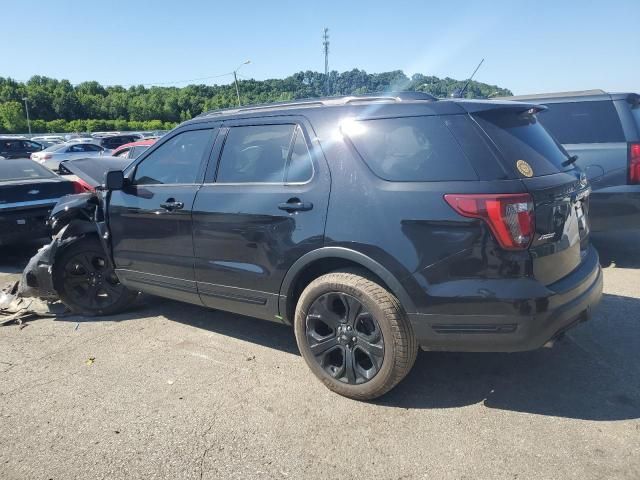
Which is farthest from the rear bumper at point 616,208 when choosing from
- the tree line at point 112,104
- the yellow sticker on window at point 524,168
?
the tree line at point 112,104

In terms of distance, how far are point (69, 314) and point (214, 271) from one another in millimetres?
2166

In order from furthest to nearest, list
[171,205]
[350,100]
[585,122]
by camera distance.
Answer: [585,122] < [171,205] < [350,100]

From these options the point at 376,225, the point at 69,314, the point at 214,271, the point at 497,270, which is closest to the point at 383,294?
the point at 376,225

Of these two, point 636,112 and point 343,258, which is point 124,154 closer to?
point 636,112

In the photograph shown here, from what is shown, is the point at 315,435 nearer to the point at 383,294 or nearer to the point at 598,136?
the point at 383,294

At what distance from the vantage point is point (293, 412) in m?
3.04

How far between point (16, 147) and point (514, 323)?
1065 inches

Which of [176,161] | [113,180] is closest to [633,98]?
[176,161]

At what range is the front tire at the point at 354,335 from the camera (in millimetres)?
2893

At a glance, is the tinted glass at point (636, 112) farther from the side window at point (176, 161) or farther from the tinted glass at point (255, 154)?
the side window at point (176, 161)

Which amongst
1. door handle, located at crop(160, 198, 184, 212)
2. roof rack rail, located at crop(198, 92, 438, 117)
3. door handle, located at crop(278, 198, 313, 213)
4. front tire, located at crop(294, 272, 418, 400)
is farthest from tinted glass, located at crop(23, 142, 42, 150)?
front tire, located at crop(294, 272, 418, 400)

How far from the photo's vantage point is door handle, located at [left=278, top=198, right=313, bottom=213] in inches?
125

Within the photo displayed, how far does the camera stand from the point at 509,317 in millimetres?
2631

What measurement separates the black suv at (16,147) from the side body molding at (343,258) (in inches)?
936
